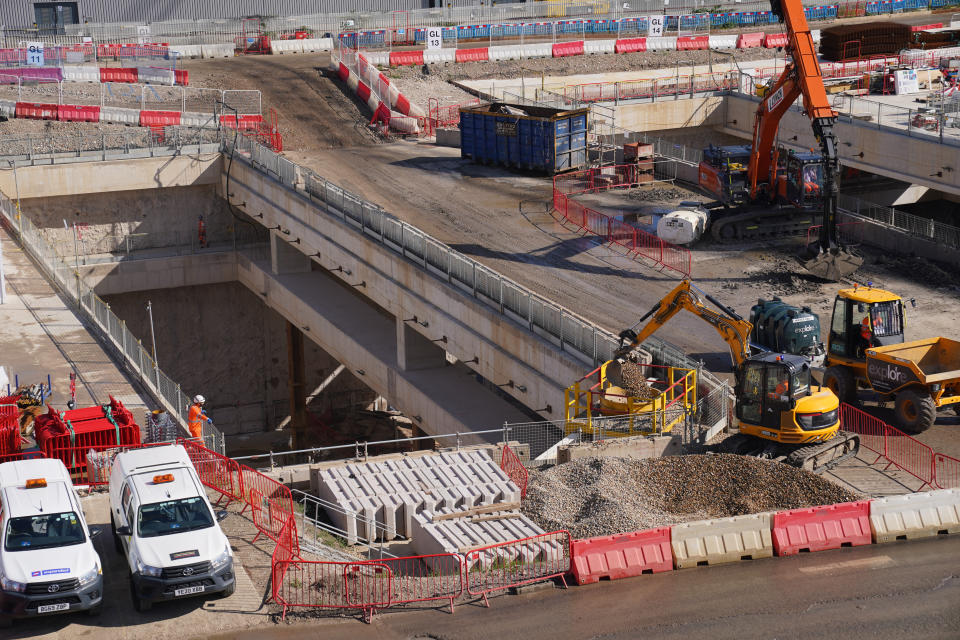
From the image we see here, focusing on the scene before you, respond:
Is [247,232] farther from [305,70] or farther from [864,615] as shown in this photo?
[864,615]

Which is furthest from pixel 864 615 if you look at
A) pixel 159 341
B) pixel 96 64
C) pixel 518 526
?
pixel 96 64

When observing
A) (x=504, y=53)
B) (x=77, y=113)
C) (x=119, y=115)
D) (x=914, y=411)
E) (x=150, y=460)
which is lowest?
(x=914, y=411)

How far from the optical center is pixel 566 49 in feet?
242

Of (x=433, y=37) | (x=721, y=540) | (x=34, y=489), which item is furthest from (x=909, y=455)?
(x=433, y=37)

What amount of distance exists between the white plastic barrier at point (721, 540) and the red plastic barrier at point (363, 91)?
144ft

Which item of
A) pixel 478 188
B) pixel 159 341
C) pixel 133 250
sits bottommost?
pixel 159 341

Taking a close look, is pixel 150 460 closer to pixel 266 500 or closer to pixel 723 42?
pixel 266 500

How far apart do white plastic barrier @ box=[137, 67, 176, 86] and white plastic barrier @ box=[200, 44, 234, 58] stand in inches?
304

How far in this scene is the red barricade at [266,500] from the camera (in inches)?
874

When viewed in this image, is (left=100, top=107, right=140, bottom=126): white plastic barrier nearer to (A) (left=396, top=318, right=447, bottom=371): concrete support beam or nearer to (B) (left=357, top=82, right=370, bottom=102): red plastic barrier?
(B) (left=357, top=82, right=370, bottom=102): red plastic barrier

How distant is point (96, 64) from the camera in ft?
213

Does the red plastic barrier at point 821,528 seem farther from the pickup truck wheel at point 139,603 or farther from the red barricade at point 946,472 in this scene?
the pickup truck wheel at point 139,603

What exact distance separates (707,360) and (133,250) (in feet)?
102

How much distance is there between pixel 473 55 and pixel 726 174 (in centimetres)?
3135
